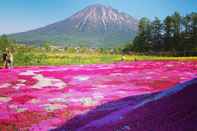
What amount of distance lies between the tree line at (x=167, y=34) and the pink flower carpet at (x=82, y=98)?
91284 millimetres

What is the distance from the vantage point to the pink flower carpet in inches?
684

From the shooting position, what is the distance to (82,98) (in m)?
25.7

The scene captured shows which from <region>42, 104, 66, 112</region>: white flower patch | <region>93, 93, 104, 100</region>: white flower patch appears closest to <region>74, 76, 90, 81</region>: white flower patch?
<region>93, 93, 104, 100</region>: white flower patch

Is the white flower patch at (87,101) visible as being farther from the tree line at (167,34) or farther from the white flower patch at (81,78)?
the tree line at (167,34)

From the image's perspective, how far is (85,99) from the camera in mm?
25203

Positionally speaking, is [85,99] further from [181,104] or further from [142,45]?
[142,45]

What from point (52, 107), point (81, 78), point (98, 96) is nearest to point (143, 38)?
point (81, 78)

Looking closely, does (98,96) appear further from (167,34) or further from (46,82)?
(167,34)

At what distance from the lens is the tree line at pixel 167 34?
13312cm

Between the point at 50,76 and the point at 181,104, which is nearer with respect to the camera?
the point at 181,104

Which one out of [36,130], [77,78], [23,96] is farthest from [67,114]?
[77,78]

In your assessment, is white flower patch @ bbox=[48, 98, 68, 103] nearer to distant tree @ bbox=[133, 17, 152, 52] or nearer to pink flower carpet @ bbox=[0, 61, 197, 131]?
pink flower carpet @ bbox=[0, 61, 197, 131]

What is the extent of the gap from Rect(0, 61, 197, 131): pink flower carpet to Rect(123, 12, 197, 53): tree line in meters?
91.3

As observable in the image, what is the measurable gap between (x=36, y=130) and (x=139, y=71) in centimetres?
2621
